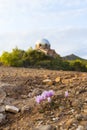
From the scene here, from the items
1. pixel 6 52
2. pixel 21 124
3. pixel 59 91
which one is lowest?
pixel 21 124

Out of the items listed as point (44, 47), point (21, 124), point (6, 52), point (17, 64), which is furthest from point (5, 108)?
point (44, 47)

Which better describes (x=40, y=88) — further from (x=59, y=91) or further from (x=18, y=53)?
(x=18, y=53)

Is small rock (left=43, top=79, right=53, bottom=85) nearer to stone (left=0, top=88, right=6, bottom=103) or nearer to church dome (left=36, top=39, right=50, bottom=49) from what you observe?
stone (left=0, top=88, right=6, bottom=103)

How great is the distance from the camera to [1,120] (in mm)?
5473

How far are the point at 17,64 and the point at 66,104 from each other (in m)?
15.7

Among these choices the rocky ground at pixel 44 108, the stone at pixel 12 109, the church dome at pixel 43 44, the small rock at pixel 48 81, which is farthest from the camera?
the church dome at pixel 43 44

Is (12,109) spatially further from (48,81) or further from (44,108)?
(48,81)

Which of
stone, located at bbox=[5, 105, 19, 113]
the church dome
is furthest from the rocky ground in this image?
the church dome

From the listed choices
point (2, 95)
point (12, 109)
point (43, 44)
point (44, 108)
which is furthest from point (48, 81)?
point (43, 44)

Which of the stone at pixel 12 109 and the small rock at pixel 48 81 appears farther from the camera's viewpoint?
the small rock at pixel 48 81

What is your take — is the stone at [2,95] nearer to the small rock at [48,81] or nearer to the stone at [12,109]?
the stone at [12,109]

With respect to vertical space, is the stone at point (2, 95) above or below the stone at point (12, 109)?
above

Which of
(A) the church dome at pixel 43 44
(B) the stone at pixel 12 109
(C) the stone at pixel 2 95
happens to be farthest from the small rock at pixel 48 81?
(A) the church dome at pixel 43 44

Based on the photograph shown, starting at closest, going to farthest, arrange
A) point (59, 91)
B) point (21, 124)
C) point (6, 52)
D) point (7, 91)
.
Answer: point (21, 124) → point (59, 91) → point (7, 91) → point (6, 52)
